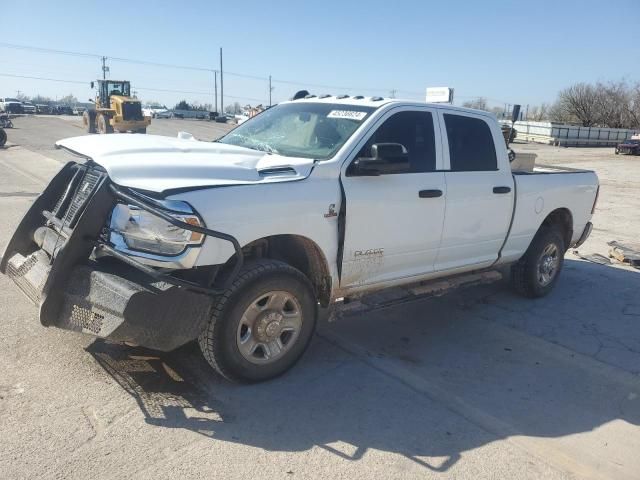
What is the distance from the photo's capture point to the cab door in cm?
410

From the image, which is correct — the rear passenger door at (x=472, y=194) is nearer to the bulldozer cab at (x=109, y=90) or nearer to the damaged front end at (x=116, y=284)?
the damaged front end at (x=116, y=284)

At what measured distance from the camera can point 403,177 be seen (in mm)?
4387

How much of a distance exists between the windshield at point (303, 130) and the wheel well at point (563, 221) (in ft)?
9.71

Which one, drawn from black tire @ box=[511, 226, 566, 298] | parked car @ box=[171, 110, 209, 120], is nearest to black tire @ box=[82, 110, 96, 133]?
black tire @ box=[511, 226, 566, 298]

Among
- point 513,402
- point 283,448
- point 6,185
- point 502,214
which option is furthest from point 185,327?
point 6,185

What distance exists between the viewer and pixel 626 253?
8156 millimetres

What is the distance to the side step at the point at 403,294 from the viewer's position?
439 cm

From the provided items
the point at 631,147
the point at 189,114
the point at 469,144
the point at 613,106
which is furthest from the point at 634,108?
the point at 469,144

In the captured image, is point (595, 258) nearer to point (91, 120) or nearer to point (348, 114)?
point (348, 114)

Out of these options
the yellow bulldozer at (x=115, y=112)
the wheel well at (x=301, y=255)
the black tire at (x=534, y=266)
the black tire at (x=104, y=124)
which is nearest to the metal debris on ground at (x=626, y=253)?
the black tire at (x=534, y=266)

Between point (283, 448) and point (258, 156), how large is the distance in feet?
6.90

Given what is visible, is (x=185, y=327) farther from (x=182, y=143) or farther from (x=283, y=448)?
(x=182, y=143)

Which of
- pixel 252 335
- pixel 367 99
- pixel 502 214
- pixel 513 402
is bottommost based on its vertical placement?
pixel 513 402

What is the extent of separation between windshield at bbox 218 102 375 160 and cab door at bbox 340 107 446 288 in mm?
225
